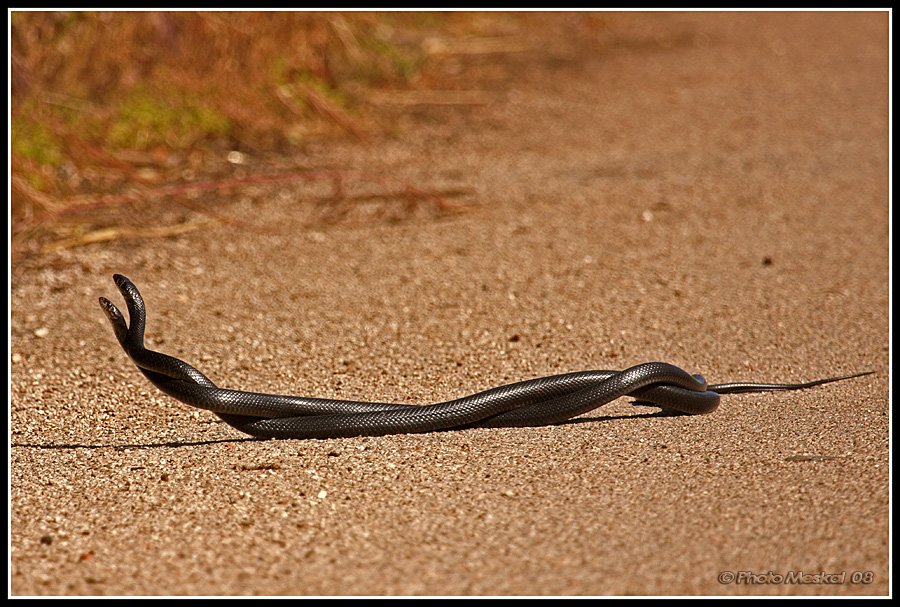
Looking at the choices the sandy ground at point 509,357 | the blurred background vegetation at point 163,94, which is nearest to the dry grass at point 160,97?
the blurred background vegetation at point 163,94

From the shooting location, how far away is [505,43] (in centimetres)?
800

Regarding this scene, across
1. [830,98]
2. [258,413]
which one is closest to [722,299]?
[258,413]

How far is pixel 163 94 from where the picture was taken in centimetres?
575

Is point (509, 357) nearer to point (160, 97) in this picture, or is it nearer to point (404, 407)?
point (404, 407)

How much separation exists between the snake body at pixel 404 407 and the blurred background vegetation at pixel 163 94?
8.34 feet

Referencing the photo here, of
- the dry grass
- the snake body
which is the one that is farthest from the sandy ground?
the dry grass

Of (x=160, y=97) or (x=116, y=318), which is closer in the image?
(x=116, y=318)

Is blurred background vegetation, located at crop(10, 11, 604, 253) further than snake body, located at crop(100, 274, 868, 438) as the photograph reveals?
Yes

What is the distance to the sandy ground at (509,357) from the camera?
1.71 meters

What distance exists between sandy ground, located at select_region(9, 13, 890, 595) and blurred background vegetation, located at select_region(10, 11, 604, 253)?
467mm

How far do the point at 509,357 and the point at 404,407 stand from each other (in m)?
0.81

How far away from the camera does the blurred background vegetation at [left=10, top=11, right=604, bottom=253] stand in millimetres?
5008

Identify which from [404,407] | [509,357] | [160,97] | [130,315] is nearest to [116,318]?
[130,315]

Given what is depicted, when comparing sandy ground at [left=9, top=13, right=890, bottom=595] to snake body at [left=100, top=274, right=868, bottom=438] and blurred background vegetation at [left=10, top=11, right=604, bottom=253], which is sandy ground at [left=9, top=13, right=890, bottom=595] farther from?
blurred background vegetation at [left=10, top=11, right=604, bottom=253]
